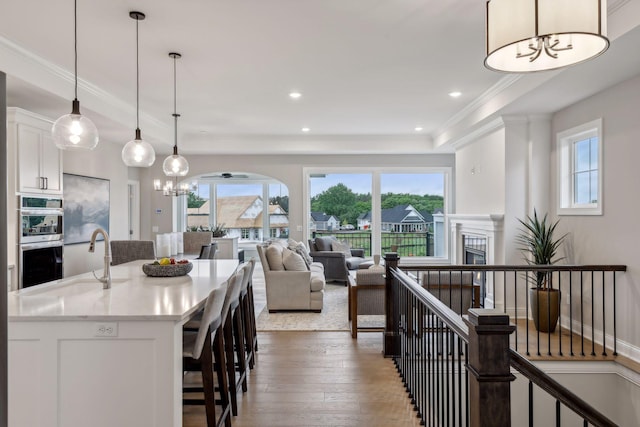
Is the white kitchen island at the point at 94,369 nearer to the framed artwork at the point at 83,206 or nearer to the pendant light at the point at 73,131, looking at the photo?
the pendant light at the point at 73,131

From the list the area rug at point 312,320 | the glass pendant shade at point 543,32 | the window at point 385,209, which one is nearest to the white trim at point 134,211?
the window at point 385,209

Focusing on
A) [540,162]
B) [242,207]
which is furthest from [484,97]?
[242,207]

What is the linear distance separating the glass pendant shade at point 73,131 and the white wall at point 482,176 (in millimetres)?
4916

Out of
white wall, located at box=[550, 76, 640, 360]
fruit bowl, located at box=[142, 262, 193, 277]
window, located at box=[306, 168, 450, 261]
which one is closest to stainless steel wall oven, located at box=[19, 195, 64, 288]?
fruit bowl, located at box=[142, 262, 193, 277]

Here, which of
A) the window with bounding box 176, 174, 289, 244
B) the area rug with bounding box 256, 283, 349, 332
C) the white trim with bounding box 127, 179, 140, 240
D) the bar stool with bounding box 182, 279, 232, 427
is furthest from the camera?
the window with bounding box 176, 174, 289, 244

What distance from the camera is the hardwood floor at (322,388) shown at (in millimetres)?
2779

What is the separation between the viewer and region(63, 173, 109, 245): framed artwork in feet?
19.8

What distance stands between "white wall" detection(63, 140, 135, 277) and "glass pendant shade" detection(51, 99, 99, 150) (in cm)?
392

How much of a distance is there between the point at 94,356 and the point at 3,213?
1.35m

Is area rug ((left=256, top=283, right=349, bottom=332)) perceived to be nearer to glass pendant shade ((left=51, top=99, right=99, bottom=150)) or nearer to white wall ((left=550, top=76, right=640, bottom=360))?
white wall ((left=550, top=76, right=640, bottom=360))

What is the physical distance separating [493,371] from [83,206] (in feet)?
21.5

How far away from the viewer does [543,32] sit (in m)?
1.70

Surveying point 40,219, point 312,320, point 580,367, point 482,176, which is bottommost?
point 580,367

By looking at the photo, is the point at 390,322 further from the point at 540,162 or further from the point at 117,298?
the point at 540,162
